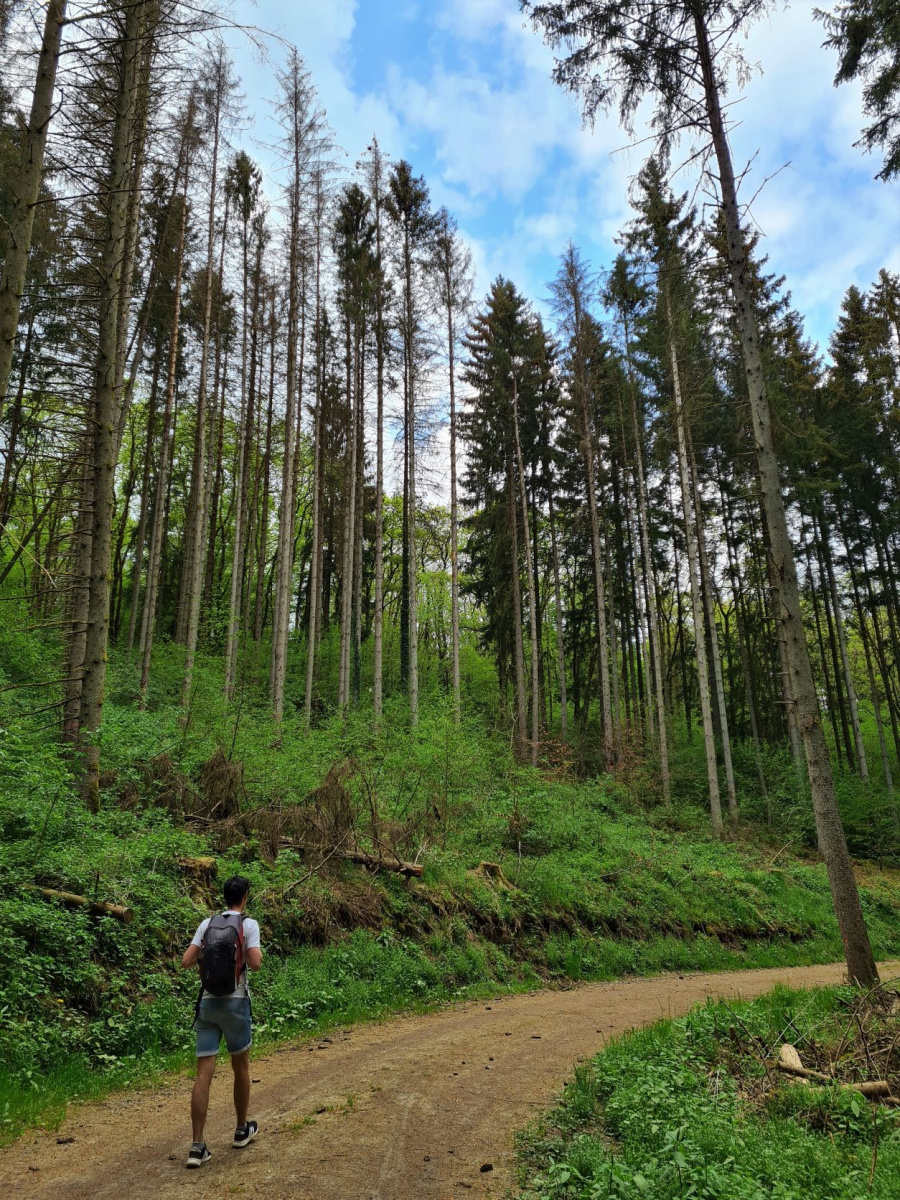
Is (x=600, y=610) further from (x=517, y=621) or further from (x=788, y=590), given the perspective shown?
(x=788, y=590)

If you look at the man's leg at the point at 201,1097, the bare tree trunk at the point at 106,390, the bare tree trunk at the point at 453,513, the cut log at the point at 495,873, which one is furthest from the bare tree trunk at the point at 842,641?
the man's leg at the point at 201,1097

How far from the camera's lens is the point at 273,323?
62.0ft

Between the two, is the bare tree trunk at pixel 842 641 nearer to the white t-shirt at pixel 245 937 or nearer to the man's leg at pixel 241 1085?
the white t-shirt at pixel 245 937

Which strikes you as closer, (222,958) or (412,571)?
(222,958)

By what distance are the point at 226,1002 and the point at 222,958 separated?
281mm

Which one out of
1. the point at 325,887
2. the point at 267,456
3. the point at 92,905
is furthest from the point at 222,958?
the point at 267,456

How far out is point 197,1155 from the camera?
3.52 m

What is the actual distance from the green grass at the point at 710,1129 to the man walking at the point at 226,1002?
172cm

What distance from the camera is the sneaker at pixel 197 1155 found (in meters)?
3.50

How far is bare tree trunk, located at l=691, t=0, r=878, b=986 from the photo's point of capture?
646 centimetres

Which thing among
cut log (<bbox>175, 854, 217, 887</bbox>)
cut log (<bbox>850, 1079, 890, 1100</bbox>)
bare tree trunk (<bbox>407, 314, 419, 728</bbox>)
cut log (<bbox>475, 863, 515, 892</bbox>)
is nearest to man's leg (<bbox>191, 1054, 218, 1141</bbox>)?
cut log (<bbox>175, 854, 217, 887</bbox>)

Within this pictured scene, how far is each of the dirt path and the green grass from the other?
1.21 feet

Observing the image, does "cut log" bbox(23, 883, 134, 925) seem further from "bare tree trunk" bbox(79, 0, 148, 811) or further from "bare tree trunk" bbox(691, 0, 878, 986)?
"bare tree trunk" bbox(691, 0, 878, 986)

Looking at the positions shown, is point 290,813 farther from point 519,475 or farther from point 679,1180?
point 519,475
